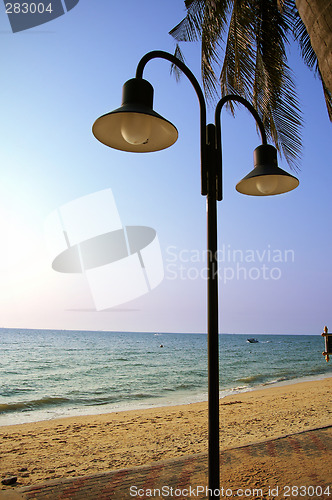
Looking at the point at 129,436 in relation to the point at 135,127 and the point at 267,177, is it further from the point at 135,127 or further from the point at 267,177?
the point at 135,127

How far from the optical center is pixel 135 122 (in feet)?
7.50

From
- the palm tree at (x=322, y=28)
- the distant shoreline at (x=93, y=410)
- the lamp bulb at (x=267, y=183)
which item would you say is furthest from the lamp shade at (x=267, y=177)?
the distant shoreline at (x=93, y=410)

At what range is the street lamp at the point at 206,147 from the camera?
7.09 ft

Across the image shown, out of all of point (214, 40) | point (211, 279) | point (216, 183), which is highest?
point (214, 40)

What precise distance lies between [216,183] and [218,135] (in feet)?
1.43

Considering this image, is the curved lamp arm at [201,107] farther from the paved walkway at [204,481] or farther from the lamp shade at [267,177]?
the paved walkway at [204,481]

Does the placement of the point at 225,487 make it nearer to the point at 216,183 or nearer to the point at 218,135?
the point at 216,183

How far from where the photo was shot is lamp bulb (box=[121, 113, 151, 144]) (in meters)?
2.28

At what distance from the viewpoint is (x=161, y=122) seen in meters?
2.32

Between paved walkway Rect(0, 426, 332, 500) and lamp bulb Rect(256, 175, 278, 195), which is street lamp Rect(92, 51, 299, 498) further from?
paved walkway Rect(0, 426, 332, 500)

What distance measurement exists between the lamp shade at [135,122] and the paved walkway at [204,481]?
3600 millimetres

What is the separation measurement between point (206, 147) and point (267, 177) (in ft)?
2.34

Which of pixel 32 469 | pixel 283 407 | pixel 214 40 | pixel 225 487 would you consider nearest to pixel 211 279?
pixel 225 487

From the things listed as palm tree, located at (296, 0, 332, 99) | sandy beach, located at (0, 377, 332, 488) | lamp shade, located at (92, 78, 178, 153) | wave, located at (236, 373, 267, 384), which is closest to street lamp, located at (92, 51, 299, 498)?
lamp shade, located at (92, 78, 178, 153)
